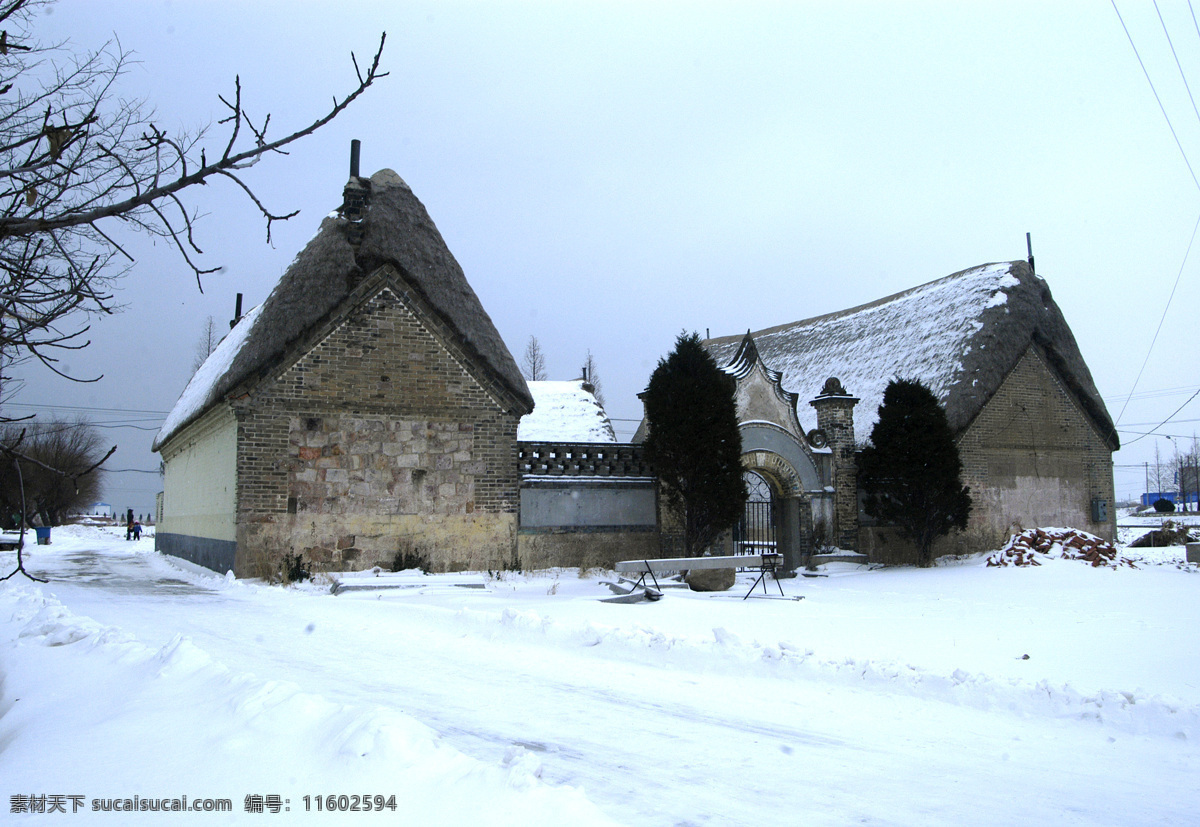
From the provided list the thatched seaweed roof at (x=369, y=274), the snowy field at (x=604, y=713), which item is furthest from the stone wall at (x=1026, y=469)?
the thatched seaweed roof at (x=369, y=274)

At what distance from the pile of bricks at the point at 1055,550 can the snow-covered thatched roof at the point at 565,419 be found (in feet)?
33.6

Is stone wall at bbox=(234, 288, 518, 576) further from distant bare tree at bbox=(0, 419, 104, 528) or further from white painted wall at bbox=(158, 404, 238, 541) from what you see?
distant bare tree at bbox=(0, 419, 104, 528)

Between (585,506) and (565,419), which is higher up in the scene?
(565,419)

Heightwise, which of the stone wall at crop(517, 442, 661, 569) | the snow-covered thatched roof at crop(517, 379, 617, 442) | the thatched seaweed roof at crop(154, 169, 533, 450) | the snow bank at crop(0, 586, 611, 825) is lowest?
the snow bank at crop(0, 586, 611, 825)

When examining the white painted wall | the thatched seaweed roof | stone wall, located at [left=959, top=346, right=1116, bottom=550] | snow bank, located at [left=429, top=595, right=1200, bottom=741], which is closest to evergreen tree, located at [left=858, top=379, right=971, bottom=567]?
stone wall, located at [left=959, top=346, right=1116, bottom=550]

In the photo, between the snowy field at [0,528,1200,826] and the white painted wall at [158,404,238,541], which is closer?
the snowy field at [0,528,1200,826]

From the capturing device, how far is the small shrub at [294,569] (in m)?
14.7

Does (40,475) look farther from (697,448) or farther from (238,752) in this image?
(697,448)

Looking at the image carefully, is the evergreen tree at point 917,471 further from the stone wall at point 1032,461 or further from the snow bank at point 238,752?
the snow bank at point 238,752

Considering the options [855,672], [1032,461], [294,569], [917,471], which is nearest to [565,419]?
[917,471]

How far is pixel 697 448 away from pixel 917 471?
596 cm

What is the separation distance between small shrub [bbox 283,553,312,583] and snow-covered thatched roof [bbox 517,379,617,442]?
8.26 m

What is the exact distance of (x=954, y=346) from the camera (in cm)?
2341

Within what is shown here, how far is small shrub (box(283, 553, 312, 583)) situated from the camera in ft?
48.2
